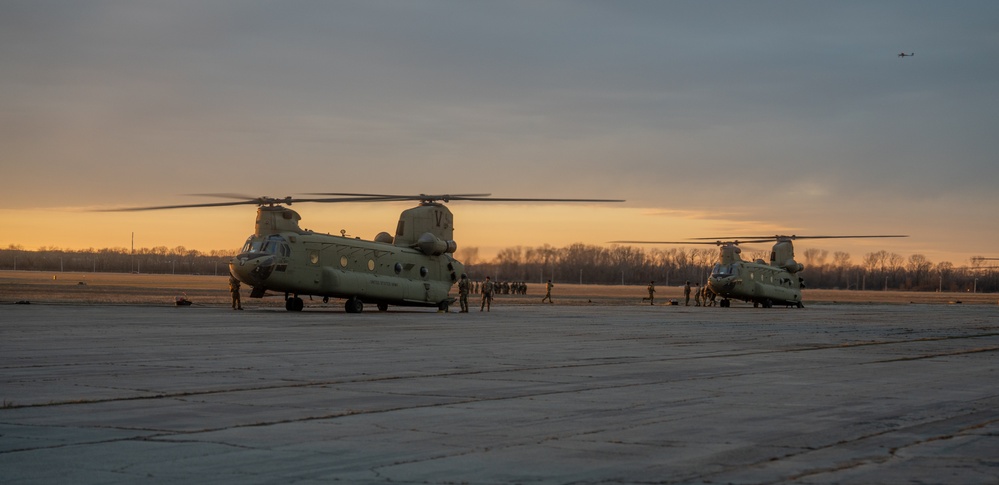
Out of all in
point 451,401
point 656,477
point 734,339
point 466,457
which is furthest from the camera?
point 734,339

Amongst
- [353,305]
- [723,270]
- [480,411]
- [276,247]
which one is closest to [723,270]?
[723,270]

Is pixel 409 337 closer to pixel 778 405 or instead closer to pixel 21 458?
pixel 778 405

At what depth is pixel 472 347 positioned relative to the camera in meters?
23.0

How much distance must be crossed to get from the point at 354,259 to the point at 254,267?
440 cm

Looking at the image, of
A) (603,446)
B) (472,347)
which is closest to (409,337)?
(472,347)

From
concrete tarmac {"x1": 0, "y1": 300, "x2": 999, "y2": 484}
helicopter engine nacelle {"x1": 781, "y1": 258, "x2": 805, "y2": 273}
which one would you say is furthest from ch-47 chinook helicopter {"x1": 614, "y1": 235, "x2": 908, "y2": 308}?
concrete tarmac {"x1": 0, "y1": 300, "x2": 999, "y2": 484}

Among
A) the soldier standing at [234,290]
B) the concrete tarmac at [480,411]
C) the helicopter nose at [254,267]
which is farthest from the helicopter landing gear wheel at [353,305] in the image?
the concrete tarmac at [480,411]

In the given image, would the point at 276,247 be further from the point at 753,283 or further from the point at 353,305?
the point at 753,283

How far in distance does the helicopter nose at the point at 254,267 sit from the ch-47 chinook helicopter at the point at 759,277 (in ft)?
107

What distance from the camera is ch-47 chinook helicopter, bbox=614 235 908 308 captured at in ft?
210

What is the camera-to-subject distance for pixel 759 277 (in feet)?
216

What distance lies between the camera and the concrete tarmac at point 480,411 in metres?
8.73

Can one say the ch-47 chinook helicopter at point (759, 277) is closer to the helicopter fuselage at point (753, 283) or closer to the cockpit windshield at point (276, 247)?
the helicopter fuselage at point (753, 283)

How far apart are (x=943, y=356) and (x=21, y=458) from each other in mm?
19429
